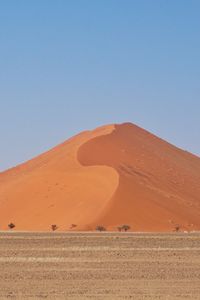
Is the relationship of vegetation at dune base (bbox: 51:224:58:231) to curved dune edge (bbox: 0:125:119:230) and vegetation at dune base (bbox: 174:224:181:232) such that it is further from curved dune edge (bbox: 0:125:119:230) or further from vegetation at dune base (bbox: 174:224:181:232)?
vegetation at dune base (bbox: 174:224:181:232)

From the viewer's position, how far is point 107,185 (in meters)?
82.2

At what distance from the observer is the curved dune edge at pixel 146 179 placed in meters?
75.6

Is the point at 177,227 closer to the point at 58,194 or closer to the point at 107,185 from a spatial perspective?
the point at 107,185

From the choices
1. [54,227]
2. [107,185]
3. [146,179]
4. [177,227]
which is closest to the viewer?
[177,227]

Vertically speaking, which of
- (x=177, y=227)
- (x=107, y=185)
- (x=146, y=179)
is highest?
(x=146, y=179)

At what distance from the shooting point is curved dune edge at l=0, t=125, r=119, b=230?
3072 inches

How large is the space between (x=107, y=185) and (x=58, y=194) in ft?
17.3

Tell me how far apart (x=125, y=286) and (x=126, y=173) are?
63.5 metres

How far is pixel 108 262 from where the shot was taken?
99.7ft

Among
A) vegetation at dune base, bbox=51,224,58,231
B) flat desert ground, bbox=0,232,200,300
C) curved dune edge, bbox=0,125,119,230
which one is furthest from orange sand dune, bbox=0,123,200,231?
flat desert ground, bbox=0,232,200,300

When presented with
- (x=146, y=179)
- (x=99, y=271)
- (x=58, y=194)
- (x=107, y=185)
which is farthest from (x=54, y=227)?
(x=99, y=271)

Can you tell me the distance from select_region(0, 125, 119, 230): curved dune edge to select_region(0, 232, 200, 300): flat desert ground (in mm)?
34696

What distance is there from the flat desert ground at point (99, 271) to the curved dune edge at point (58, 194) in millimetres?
34696

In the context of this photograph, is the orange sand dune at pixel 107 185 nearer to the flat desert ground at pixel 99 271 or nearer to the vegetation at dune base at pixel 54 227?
the vegetation at dune base at pixel 54 227
